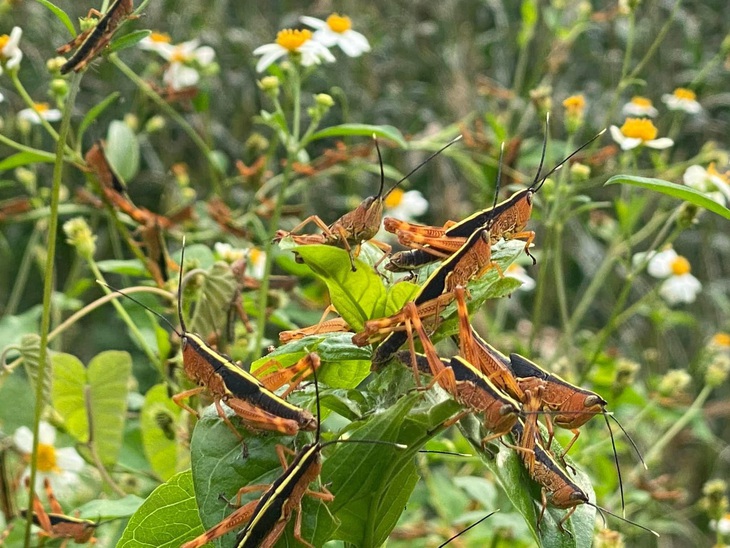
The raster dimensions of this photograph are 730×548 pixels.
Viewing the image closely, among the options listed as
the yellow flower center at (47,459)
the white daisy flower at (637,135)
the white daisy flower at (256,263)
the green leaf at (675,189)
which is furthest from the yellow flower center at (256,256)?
the green leaf at (675,189)

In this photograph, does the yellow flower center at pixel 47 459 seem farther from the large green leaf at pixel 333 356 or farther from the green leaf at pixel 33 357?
the large green leaf at pixel 333 356

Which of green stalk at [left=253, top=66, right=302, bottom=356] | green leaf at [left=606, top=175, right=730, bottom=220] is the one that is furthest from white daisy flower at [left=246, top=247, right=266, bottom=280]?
green leaf at [left=606, top=175, right=730, bottom=220]

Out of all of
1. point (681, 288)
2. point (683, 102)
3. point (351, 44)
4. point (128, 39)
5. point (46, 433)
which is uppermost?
point (128, 39)

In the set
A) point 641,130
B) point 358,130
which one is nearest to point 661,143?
point 641,130

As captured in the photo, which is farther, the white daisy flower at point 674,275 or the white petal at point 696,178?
the white daisy flower at point 674,275

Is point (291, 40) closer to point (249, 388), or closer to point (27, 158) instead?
point (27, 158)

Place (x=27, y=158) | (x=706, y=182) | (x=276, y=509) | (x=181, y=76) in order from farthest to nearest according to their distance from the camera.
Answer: (x=181, y=76), (x=706, y=182), (x=27, y=158), (x=276, y=509)
